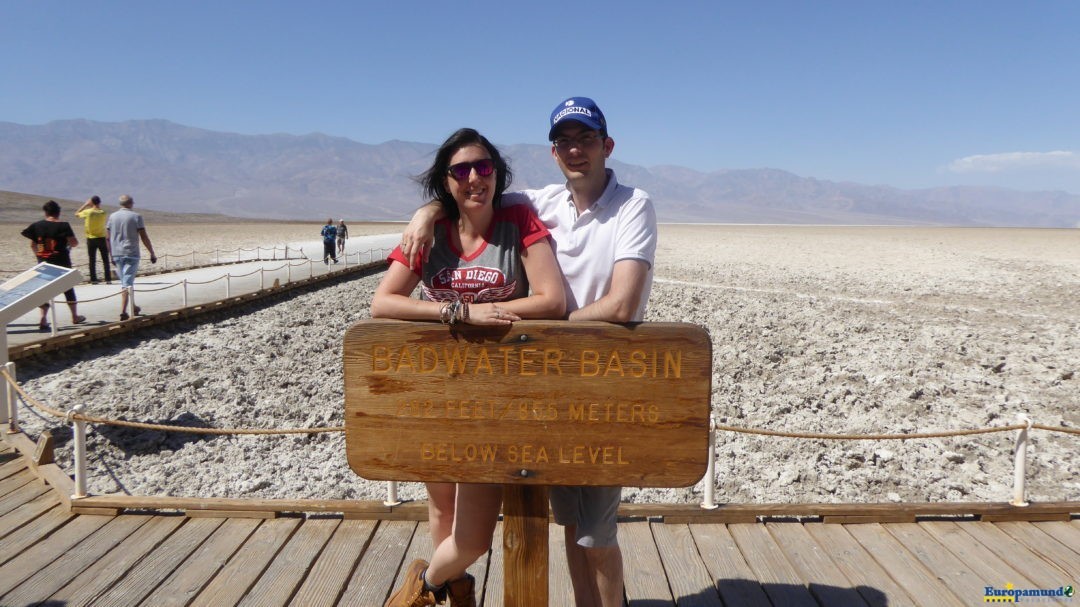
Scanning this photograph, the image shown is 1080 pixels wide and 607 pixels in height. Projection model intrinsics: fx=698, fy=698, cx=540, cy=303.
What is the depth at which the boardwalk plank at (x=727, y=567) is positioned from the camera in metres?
3.14

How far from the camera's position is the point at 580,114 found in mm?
2156

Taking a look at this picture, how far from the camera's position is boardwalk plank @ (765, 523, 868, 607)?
3.13 m

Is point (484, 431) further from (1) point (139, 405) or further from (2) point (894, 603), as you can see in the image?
(1) point (139, 405)

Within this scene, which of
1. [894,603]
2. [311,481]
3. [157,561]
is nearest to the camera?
[894,603]

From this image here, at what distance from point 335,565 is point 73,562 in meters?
1.30

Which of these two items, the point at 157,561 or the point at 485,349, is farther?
the point at 157,561

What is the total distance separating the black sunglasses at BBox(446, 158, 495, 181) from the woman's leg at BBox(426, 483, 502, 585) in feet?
3.29

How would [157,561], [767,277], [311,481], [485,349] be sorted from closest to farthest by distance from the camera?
[485,349] < [157,561] < [311,481] < [767,277]

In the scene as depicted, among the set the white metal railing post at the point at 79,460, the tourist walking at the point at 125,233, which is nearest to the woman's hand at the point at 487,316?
the white metal railing post at the point at 79,460

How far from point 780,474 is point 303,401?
270 inches

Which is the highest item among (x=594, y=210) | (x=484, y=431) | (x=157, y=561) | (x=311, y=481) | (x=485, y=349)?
(x=594, y=210)

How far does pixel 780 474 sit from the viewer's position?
8.34m

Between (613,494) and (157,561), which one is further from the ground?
(613,494)

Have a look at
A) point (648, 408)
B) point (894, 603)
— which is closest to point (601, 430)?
point (648, 408)
